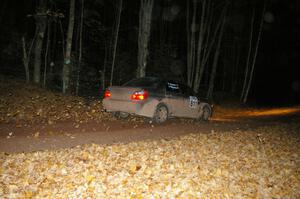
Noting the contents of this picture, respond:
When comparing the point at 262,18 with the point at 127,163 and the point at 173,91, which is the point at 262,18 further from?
the point at 127,163

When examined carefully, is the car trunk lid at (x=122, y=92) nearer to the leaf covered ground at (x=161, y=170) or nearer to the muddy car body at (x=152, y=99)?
the muddy car body at (x=152, y=99)

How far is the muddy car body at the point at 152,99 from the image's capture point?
35.5ft

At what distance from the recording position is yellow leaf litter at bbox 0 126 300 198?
Answer: 195 inches

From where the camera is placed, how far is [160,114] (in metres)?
11.6

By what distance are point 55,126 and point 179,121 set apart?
5.40 meters

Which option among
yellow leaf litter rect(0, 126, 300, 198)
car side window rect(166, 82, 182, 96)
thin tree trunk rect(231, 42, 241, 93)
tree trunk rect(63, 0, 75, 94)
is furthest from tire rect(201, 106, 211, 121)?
thin tree trunk rect(231, 42, 241, 93)

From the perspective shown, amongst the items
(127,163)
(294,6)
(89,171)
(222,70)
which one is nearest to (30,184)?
(89,171)

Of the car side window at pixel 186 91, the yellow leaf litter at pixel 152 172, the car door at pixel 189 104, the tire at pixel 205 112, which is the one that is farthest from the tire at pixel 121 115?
the yellow leaf litter at pixel 152 172

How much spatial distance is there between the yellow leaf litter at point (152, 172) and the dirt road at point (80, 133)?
837 mm

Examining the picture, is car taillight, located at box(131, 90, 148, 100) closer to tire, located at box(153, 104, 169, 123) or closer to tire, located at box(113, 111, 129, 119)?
tire, located at box(153, 104, 169, 123)

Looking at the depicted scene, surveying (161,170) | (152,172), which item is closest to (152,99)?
(161,170)

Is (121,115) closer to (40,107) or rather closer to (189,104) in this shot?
(189,104)

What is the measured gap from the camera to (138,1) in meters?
36.0

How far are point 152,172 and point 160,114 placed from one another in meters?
5.90
